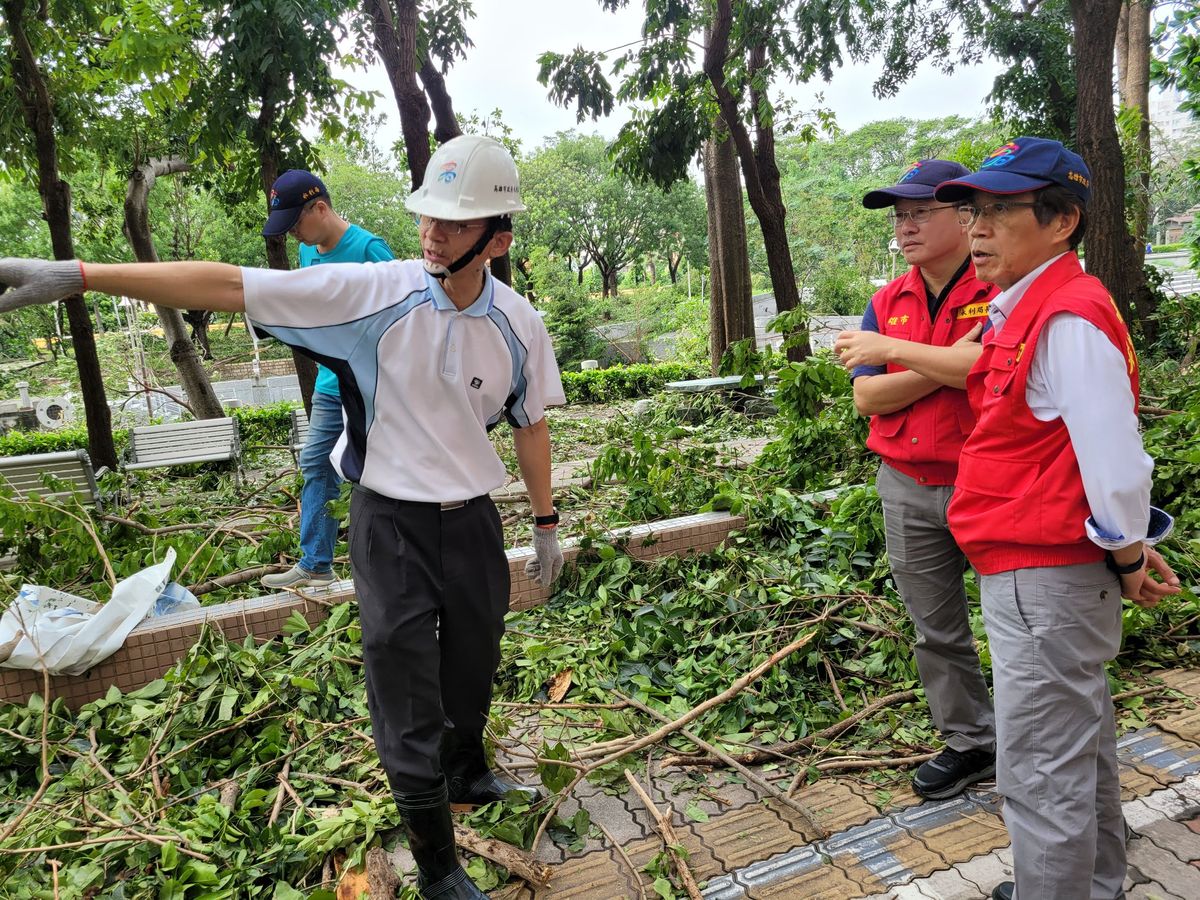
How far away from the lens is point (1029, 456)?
1.80 meters

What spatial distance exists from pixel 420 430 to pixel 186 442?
26.3 ft

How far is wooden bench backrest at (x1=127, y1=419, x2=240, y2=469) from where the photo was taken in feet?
29.1

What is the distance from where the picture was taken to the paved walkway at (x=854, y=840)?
232cm

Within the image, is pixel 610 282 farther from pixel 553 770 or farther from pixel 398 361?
pixel 398 361

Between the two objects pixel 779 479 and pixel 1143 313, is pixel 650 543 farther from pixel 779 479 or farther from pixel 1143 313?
pixel 1143 313

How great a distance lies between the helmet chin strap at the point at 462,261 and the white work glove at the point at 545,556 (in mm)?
1054

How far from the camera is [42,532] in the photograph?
464 centimetres

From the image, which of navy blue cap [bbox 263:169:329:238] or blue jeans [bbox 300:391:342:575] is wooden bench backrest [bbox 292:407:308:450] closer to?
blue jeans [bbox 300:391:342:575]

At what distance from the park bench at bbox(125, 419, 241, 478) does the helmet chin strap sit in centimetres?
752

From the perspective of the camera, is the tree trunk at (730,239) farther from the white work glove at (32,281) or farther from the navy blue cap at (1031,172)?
the white work glove at (32,281)

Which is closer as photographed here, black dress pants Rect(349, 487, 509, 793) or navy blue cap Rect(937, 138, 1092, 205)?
navy blue cap Rect(937, 138, 1092, 205)

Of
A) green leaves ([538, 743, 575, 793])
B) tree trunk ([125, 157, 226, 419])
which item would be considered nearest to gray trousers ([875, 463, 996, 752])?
green leaves ([538, 743, 575, 793])

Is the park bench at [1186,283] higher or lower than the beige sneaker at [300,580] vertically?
higher

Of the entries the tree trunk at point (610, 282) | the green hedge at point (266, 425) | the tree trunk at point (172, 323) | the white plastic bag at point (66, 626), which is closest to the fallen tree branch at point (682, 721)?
the white plastic bag at point (66, 626)
